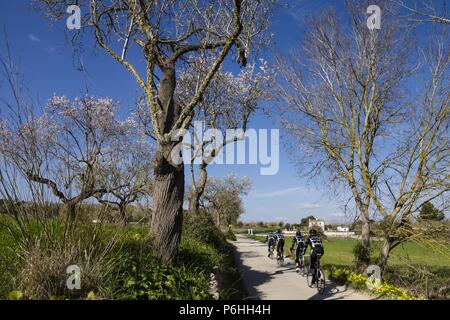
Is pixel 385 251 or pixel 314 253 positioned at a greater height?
pixel 314 253

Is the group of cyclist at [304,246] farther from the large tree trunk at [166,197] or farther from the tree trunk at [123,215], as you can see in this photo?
the tree trunk at [123,215]

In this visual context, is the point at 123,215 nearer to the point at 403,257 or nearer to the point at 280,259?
the point at 403,257

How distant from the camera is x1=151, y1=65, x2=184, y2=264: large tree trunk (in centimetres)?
705

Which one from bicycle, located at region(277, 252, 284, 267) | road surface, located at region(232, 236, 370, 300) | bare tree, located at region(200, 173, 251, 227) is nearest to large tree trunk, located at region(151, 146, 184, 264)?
road surface, located at region(232, 236, 370, 300)

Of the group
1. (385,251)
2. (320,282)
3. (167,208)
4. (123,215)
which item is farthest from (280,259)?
(123,215)

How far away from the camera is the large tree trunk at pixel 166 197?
7055mm

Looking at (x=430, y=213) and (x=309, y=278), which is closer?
(x=309, y=278)

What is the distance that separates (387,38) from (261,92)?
27.2 feet

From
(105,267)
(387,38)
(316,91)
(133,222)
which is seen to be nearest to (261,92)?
(316,91)

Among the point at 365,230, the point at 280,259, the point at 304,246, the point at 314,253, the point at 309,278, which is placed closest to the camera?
the point at 314,253

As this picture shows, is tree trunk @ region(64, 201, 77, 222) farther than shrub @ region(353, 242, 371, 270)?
No

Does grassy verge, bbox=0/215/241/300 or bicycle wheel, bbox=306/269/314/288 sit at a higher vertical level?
grassy verge, bbox=0/215/241/300

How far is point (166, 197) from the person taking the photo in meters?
7.30

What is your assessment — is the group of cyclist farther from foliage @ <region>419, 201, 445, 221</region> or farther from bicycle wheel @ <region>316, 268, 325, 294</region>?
foliage @ <region>419, 201, 445, 221</region>
